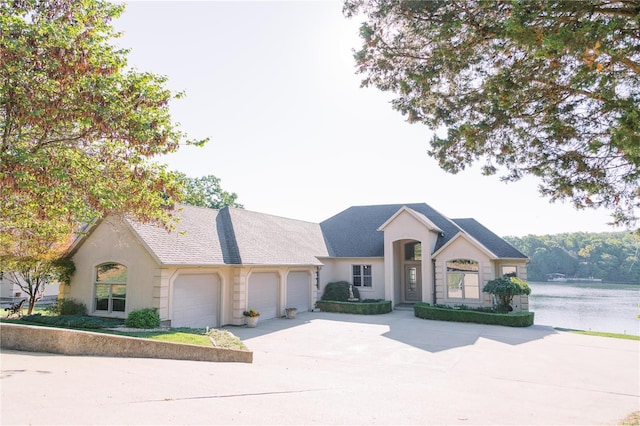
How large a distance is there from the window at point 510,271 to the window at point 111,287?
1922cm

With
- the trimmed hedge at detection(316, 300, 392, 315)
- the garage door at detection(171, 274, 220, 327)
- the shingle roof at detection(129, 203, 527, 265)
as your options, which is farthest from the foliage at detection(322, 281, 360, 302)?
the garage door at detection(171, 274, 220, 327)

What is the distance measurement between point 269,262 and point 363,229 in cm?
1125

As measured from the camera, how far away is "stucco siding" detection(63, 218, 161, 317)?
46.1 ft

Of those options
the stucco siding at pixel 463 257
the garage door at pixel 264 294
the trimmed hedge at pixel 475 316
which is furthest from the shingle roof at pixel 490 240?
the garage door at pixel 264 294

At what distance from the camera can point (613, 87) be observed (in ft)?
23.8

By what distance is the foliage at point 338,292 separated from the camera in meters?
24.0

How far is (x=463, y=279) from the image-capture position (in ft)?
71.6

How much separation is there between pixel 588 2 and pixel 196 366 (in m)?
10.5

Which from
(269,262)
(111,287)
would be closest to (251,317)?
(269,262)

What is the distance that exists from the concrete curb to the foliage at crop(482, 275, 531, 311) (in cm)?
1559

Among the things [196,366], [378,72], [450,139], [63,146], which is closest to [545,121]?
[450,139]

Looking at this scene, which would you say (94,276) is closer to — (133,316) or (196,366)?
(133,316)

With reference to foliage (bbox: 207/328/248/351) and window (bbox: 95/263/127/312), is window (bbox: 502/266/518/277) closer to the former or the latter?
foliage (bbox: 207/328/248/351)

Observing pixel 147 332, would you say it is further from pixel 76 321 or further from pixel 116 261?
pixel 116 261
